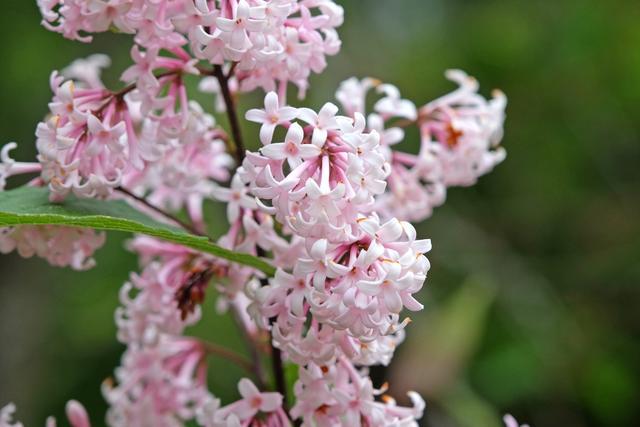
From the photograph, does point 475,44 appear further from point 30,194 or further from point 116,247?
point 30,194

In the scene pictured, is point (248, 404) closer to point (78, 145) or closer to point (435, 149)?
point (78, 145)

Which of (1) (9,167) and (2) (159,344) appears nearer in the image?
(1) (9,167)

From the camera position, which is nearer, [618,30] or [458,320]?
[458,320]

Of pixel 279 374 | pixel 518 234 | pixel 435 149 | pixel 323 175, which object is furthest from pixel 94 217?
pixel 518 234

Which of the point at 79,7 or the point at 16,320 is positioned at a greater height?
the point at 79,7

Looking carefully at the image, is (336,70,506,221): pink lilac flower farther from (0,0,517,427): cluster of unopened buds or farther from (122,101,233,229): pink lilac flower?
(122,101,233,229): pink lilac flower

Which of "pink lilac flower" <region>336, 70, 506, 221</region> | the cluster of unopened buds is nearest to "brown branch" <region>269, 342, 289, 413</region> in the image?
the cluster of unopened buds

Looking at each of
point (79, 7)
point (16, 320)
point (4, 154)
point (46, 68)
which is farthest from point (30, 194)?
point (16, 320)
